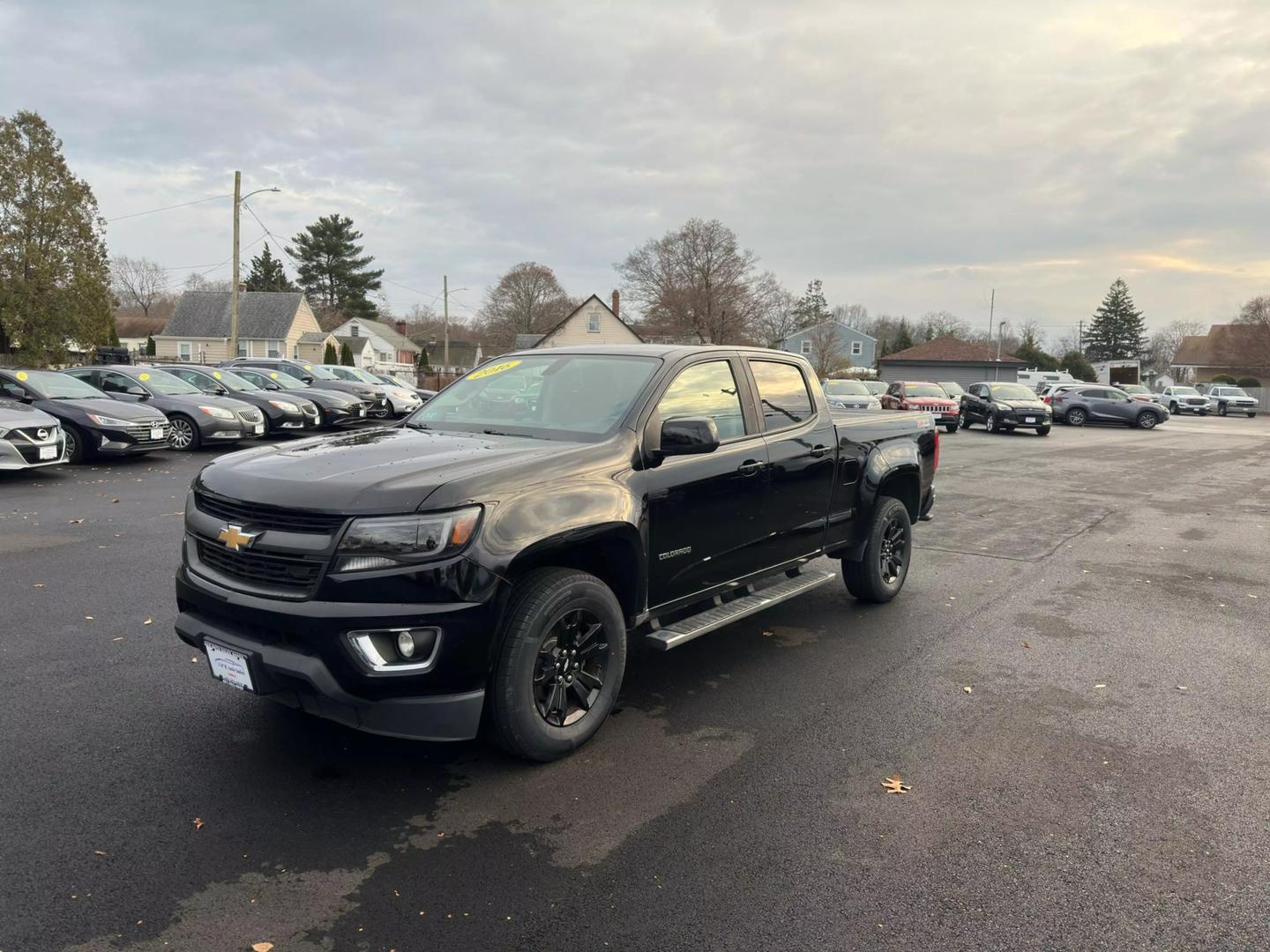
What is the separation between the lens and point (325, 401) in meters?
19.2

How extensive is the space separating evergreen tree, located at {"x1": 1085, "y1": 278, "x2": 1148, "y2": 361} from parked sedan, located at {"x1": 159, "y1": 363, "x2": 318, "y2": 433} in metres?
109

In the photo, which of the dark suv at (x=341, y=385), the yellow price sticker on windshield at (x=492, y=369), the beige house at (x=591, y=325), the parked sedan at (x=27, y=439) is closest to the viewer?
the yellow price sticker on windshield at (x=492, y=369)

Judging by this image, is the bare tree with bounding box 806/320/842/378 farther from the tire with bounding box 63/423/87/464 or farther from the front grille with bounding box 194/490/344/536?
the front grille with bounding box 194/490/344/536

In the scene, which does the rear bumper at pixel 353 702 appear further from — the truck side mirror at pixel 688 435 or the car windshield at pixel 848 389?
the car windshield at pixel 848 389

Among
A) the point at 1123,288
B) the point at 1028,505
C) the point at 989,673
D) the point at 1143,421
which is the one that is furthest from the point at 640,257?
the point at 1123,288

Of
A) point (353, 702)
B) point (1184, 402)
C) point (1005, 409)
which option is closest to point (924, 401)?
point (1005, 409)

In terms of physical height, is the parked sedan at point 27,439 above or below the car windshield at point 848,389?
below

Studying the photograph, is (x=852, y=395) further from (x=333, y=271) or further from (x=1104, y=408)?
(x=333, y=271)

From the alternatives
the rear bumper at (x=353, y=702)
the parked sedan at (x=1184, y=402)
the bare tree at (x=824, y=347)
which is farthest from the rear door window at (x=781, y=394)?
the bare tree at (x=824, y=347)

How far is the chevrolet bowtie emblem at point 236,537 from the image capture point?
11.1ft

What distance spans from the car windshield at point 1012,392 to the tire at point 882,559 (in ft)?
74.5

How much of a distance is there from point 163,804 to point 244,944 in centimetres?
100

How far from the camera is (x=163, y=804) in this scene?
10.7ft

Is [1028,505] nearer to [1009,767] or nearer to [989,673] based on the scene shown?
[989,673]
